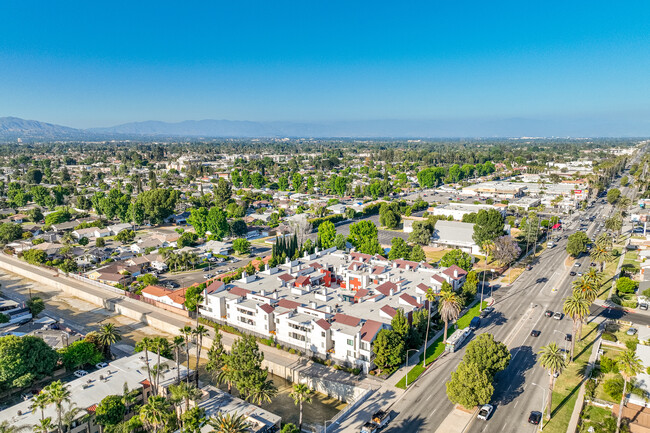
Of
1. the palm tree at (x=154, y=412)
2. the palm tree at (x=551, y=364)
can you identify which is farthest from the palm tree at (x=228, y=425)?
the palm tree at (x=551, y=364)

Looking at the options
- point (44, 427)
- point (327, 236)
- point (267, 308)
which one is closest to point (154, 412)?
point (44, 427)

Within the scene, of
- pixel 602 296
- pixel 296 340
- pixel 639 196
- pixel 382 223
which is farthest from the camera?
pixel 639 196

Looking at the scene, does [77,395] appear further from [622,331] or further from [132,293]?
[622,331]

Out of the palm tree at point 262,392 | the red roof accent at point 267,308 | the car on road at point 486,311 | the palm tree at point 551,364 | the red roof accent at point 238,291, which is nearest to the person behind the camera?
the palm tree at point 551,364

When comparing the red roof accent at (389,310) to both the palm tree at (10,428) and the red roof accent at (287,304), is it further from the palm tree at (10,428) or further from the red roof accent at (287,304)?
the palm tree at (10,428)

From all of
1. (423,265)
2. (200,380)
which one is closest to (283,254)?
(423,265)

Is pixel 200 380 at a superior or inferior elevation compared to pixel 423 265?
inferior
